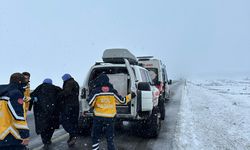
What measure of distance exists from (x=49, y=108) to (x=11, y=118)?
2.85 metres

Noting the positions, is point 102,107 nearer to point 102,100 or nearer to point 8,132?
point 102,100

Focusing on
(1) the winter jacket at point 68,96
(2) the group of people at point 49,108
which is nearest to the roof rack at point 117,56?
(2) the group of people at point 49,108

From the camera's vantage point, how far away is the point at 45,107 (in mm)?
6750

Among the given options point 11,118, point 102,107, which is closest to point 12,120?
point 11,118

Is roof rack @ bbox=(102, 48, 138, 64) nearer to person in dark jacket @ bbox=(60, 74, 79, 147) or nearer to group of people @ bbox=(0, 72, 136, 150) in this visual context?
group of people @ bbox=(0, 72, 136, 150)

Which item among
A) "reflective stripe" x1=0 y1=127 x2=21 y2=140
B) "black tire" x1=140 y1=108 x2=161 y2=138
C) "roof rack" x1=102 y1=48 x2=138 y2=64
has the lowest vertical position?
"black tire" x1=140 y1=108 x2=161 y2=138

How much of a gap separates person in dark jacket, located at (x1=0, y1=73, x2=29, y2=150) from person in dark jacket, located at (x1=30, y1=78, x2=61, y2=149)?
9.00 feet

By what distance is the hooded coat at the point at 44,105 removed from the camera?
22.2ft

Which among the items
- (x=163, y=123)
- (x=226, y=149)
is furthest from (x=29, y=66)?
(x=226, y=149)

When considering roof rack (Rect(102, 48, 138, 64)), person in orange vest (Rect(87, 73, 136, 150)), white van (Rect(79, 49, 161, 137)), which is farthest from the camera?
roof rack (Rect(102, 48, 138, 64))

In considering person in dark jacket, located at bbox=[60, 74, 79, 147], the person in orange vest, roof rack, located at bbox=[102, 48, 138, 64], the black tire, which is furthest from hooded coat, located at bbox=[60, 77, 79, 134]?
the black tire

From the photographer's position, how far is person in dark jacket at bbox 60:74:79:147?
6.96m

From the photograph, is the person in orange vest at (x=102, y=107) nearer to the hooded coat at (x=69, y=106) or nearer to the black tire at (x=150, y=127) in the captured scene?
the hooded coat at (x=69, y=106)

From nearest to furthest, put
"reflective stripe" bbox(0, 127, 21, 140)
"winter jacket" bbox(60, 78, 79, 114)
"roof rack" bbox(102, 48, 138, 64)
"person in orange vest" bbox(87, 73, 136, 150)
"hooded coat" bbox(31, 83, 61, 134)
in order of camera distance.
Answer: "reflective stripe" bbox(0, 127, 21, 140)
"person in orange vest" bbox(87, 73, 136, 150)
"hooded coat" bbox(31, 83, 61, 134)
"winter jacket" bbox(60, 78, 79, 114)
"roof rack" bbox(102, 48, 138, 64)
